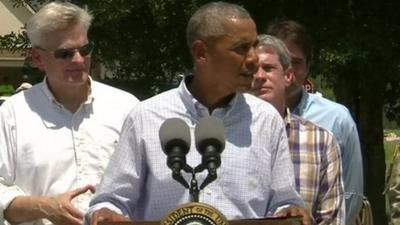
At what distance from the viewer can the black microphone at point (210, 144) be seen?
3.69 metres

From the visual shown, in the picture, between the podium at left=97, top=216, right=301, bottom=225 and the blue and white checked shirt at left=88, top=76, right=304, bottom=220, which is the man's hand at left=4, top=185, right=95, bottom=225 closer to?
the blue and white checked shirt at left=88, top=76, right=304, bottom=220

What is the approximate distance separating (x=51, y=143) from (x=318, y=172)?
130 cm

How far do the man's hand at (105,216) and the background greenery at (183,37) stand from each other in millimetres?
5331

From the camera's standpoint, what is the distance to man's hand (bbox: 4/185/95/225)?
495 cm

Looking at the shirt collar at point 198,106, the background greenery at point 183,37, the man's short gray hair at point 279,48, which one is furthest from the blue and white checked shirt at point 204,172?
the background greenery at point 183,37

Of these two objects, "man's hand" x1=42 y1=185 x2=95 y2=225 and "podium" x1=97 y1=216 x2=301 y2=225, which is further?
"man's hand" x1=42 y1=185 x2=95 y2=225

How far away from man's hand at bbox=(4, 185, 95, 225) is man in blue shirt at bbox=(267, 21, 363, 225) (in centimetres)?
Answer: 151

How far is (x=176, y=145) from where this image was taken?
3752 mm

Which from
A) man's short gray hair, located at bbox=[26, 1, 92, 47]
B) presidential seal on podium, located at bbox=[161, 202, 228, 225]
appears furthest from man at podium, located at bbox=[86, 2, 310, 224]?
man's short gray hair, located at bbox=[26, 1, 92, 47]

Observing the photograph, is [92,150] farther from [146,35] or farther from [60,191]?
[146,35]

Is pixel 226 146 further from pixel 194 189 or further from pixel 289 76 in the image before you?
pixel 289 76

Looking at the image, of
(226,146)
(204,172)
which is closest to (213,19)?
(226,146)

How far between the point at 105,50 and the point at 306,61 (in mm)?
4856

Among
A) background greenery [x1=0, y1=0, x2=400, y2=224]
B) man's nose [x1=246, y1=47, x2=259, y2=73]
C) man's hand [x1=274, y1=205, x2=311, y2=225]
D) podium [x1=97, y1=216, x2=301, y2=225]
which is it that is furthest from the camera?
background greenery [x1=0, y1=0, x2=400, y2=224]
